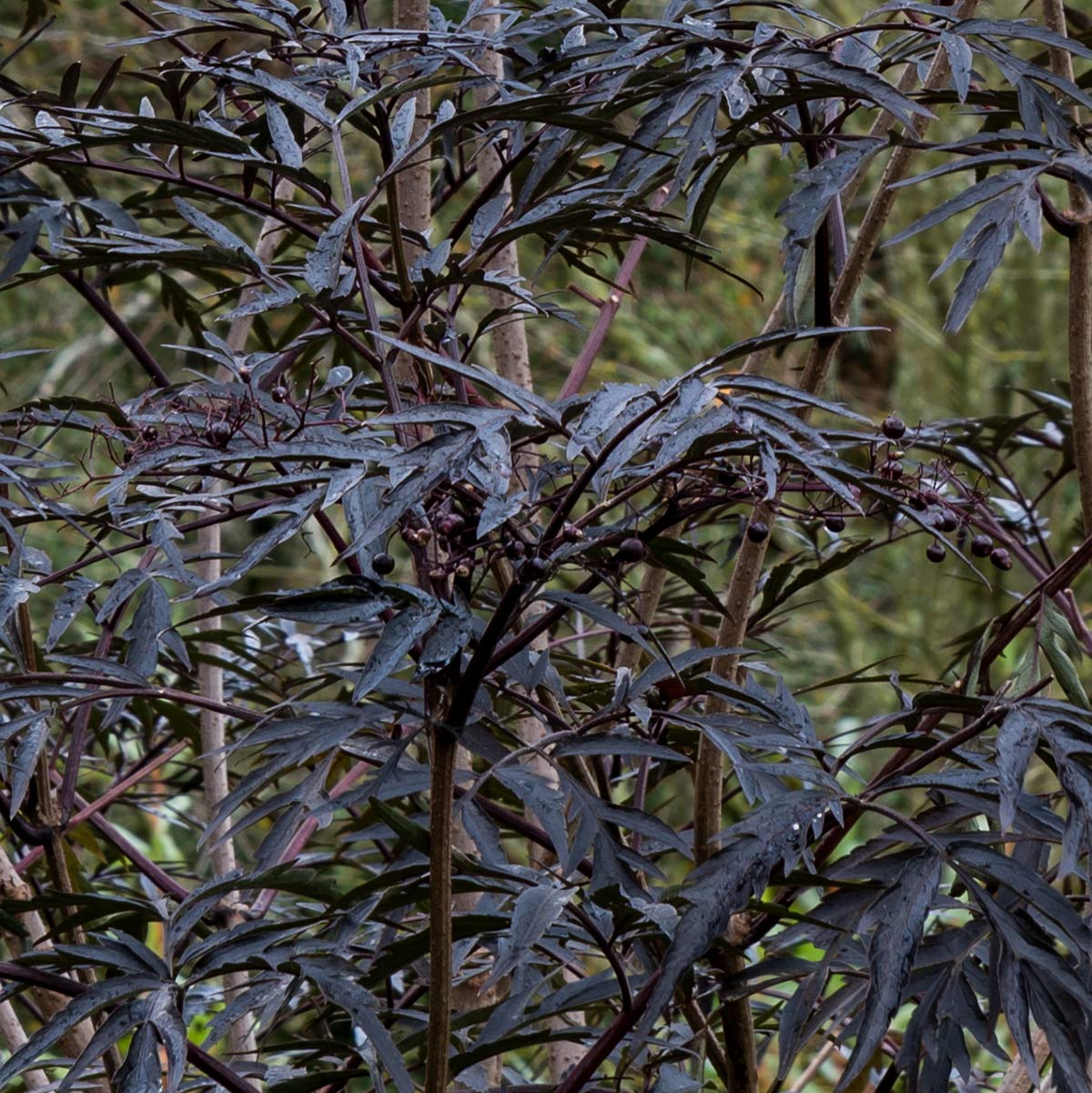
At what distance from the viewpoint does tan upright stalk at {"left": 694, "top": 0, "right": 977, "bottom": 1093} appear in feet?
2.11

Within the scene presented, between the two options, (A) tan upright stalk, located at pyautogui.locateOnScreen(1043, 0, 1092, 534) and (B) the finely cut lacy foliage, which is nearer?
(B) the finely cut lacy foliage

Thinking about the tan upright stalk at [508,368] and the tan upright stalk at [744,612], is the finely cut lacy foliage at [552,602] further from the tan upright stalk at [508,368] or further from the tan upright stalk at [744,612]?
the tan upright stalk at [508,368]

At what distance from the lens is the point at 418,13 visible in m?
0.81

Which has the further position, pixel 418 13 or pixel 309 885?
pixel 418 13

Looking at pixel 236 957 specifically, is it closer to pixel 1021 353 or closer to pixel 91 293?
pixel 91 293

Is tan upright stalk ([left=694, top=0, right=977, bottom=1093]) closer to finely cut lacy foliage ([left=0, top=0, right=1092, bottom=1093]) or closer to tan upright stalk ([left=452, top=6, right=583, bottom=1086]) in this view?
finely cut lacy foliage ([left=0, top=0, right=1092, bottom=1093])

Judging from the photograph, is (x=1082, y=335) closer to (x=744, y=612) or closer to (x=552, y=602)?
(x=744, y=612)

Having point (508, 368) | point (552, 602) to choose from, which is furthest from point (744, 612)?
point (508, 368)

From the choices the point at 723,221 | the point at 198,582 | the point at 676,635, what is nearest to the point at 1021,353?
the point at 723,221

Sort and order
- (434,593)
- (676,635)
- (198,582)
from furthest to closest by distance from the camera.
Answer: (676,635) < (198,582) < (434,593)

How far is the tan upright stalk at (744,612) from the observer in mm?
642

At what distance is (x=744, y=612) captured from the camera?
0.69m

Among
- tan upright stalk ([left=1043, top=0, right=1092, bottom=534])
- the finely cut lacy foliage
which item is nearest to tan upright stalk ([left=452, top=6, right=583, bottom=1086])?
the finely cut lacy foliage

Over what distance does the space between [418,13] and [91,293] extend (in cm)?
26
